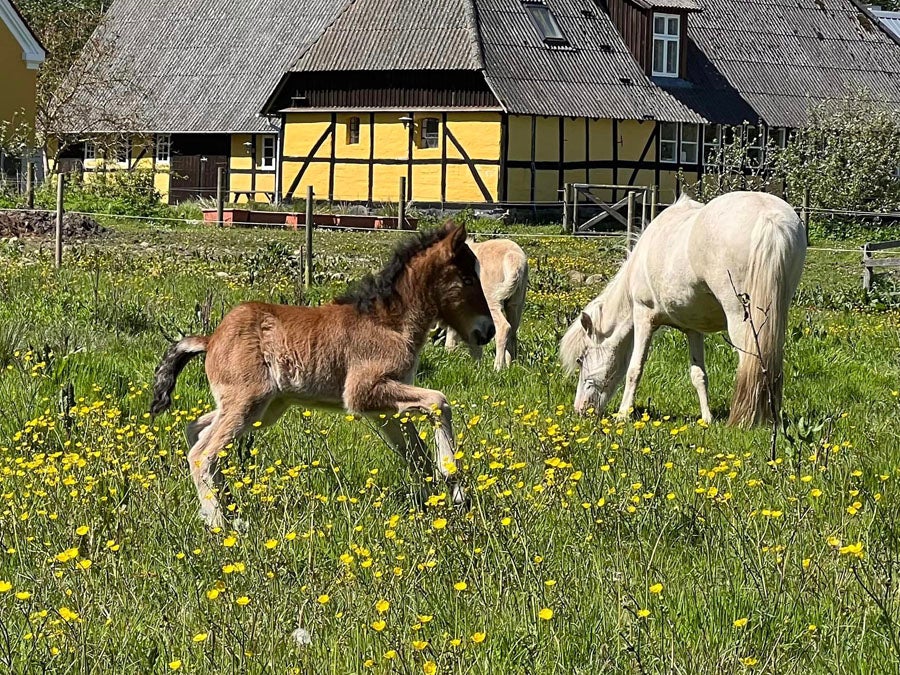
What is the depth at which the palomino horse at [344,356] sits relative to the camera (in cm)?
647

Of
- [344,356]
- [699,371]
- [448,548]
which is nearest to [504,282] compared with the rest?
[699,371]

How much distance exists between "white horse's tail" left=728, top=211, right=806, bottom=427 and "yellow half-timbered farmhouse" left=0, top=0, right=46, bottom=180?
3469cm

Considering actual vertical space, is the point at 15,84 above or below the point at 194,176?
above

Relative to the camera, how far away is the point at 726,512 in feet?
18.9

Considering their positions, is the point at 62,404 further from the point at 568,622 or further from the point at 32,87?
the point at 32,87

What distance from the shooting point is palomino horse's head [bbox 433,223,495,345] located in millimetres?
7121

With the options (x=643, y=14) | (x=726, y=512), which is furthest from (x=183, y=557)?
(x=643, y=14)

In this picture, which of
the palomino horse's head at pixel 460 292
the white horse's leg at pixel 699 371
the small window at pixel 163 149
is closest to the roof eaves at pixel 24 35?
the small window at pixel 163 149

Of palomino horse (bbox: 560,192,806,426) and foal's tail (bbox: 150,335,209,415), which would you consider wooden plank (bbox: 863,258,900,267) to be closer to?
palomino horse (bbox: 560,192,806,426)

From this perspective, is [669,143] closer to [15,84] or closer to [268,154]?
[268,154]

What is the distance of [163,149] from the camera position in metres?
46.2

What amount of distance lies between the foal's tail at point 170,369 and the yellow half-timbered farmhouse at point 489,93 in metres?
28.5

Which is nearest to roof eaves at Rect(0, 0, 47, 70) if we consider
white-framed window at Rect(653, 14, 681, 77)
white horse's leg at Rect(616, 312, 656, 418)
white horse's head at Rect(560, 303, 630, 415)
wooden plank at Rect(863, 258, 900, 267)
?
white-framed window at Rect(653, 14, 681, 77)

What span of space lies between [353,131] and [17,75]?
1031 cm
